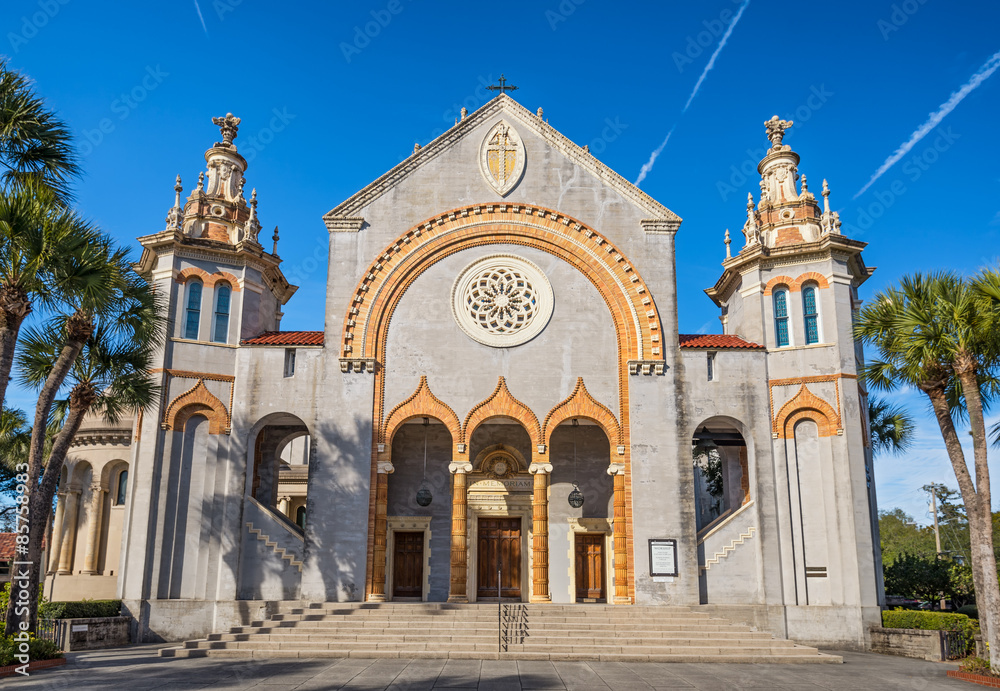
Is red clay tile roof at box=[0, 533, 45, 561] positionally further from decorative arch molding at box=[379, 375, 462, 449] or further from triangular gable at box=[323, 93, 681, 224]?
triangular gable at box=[323, 93, 681, 224]

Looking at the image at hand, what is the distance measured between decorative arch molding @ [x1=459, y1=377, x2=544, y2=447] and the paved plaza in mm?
7842

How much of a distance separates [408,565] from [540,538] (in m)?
5.14

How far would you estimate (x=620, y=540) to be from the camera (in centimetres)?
2364

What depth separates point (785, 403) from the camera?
2464cm

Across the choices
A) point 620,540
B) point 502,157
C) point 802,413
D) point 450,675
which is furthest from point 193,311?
point 802,413

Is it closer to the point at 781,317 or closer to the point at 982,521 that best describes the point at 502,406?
the point at 781,317

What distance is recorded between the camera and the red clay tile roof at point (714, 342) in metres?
25.2

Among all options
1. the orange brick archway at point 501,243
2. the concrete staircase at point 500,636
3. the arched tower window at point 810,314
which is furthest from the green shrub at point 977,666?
the arched tower window at point 810,314

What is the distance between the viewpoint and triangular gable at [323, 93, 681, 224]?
2614 centimetres

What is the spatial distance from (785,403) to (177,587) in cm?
1915

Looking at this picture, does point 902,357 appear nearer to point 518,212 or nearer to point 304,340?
point 518,212

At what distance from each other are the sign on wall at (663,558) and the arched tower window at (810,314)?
7.92 meters

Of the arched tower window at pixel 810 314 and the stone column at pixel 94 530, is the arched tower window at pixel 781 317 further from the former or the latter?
the stone column at pixel 94 530

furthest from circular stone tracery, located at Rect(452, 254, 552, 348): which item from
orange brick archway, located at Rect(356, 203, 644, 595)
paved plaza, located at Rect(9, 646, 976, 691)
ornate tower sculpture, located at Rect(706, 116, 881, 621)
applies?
paved plaza, located at Rect(9, 646, 976, 691)
